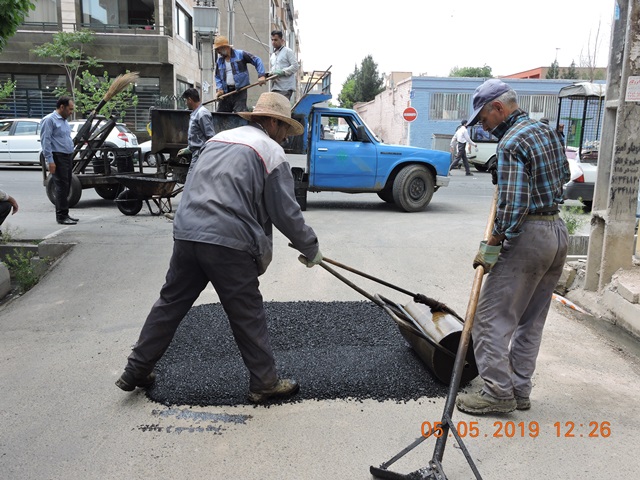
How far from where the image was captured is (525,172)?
3143 mm

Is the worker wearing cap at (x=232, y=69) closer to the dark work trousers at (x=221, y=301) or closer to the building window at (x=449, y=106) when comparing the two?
the dark work trousers at (x=221, y=301)

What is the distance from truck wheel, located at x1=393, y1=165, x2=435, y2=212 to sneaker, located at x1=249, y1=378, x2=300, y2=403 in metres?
7.41

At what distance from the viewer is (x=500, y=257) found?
3348 mm

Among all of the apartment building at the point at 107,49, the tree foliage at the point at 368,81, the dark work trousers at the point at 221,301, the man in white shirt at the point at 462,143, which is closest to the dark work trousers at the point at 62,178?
the dark work trousers at the point at 221,301

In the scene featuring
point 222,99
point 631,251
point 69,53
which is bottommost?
point 631,251

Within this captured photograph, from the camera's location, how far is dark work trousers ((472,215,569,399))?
3260mm

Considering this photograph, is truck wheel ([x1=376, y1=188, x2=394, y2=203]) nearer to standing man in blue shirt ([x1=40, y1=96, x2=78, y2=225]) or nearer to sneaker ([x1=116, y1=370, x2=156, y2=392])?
standing man in blue shirt ([x1=40, y1=96, x2=78, y2=225])

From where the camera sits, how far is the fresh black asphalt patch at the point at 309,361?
3.65m

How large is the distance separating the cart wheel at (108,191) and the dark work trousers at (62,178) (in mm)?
2325

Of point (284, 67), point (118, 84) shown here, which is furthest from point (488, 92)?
point (118, 84)

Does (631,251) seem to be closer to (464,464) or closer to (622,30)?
(622,30)

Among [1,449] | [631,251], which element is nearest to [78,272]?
[1,449]

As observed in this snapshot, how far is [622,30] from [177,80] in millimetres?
26600

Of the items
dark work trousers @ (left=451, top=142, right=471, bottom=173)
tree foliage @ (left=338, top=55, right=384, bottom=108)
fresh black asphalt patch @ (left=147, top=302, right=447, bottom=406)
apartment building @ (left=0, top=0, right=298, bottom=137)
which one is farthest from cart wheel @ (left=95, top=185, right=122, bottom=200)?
tree foliage @ (left=338, top=55, right=384, bottom=108)
